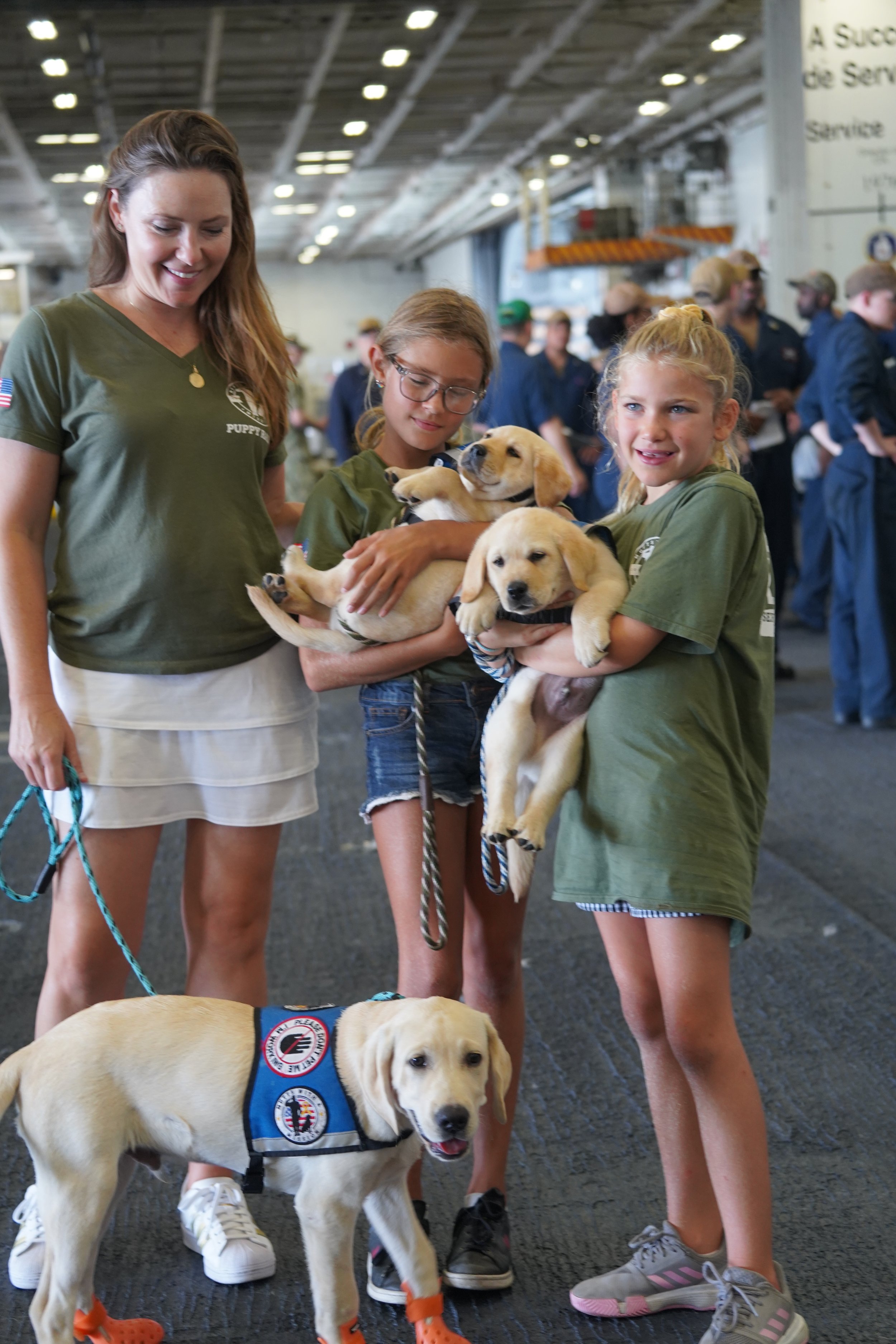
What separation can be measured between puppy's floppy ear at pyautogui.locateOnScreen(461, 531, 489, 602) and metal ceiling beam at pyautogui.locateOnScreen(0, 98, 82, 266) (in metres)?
14.7

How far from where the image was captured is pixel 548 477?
1.74 meters

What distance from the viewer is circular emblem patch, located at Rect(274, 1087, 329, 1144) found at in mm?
1476

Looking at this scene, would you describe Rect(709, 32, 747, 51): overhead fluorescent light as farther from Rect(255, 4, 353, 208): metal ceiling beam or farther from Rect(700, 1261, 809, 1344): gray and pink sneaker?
Rect(700, 1261, 809, 1344): gray and pink sneaker

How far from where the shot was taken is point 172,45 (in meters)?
12.4

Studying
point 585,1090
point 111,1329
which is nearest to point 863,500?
point 585,1090

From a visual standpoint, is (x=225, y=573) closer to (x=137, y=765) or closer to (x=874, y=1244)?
(x=137, y=765)

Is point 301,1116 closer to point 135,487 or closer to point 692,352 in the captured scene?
point 135,487

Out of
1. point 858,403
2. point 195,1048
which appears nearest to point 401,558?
point 195,1048

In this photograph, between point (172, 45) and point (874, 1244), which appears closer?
point (874, 1244)

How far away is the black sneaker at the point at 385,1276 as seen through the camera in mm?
1802

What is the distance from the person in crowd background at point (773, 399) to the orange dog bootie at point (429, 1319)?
4.65 meters

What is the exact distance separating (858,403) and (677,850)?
12.7ft

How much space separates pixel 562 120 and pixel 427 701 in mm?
16154

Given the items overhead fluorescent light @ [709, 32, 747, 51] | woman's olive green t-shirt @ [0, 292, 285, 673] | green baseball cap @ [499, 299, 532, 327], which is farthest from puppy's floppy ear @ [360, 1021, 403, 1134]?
overhead fluorescent light @ [709, 32, 747, 51]
